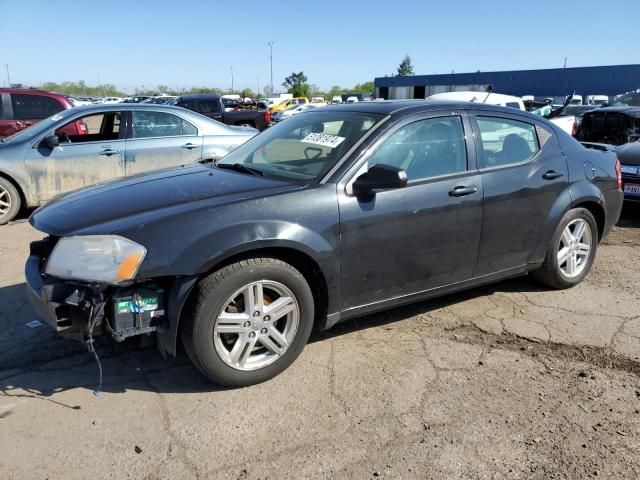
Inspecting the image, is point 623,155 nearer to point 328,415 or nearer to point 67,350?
point 328,415

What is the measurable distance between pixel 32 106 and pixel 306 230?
927 centimetres

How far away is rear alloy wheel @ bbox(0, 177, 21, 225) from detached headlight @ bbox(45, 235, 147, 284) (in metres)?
4.85

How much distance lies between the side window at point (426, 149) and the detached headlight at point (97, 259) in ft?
5.18

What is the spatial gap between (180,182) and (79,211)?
669mm

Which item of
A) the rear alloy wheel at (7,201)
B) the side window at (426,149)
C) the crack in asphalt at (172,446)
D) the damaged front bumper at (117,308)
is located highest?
the side window at (426,149)

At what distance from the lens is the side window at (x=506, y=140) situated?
13.1ft

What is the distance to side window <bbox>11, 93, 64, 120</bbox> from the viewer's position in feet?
33.2

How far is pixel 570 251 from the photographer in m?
4.61

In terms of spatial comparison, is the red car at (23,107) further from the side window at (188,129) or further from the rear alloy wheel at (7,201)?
the side window at (188,129)

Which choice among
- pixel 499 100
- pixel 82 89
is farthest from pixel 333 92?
pixel 499 100

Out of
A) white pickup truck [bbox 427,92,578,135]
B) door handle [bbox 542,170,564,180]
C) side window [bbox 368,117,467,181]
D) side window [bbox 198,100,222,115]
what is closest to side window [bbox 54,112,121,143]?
side window [bbox 368,117,467,181]

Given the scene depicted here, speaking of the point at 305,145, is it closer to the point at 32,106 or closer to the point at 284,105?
the point at 32,106

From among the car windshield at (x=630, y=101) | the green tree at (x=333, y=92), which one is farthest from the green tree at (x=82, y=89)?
the car windshield at (x=630, y=101)

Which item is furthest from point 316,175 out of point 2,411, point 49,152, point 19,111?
point 19,111
